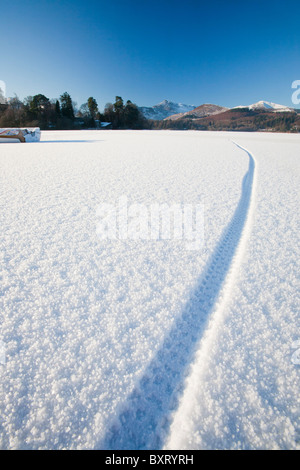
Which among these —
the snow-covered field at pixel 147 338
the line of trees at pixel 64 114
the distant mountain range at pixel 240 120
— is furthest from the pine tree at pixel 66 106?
the snow-covered field at pixel 147 338

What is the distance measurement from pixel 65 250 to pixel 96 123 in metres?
41.1

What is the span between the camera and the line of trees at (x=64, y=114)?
30.8 metres

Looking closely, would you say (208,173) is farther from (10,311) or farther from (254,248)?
(10,311)

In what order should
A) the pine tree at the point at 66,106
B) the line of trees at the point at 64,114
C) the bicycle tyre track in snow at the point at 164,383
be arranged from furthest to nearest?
the pine tree at the point at 66,106 → the line of trees at the point at 64,114 → the bicycle tyre track in snow at the point at 164,383

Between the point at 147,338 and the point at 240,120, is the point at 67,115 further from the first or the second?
the point at 240,120

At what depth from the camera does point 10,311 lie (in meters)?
1.18

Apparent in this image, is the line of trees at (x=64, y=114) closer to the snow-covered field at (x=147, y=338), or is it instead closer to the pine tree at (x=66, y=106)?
the pine tree at (x=66, y=106)

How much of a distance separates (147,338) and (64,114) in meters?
45.5

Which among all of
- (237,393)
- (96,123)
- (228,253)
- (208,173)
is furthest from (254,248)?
(96,123)

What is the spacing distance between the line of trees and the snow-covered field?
35308 millimetres

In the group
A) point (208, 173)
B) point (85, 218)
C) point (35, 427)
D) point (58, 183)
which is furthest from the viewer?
point (208, 173)

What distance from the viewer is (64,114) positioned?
121ft

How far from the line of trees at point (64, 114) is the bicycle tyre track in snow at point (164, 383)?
1418 inches

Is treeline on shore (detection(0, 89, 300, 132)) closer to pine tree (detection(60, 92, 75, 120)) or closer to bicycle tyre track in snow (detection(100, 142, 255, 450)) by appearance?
pine tree (detection(60, 92, 75, 120))
